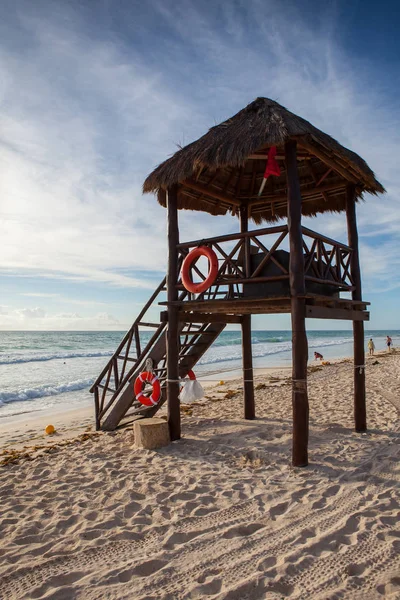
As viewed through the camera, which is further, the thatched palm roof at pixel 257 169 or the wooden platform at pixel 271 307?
the wooden platform at pixel 271 307

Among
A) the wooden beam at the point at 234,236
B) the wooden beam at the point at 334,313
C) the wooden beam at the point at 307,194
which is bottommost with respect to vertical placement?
the wooden beam at the point at 334,313

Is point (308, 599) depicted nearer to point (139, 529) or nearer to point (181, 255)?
point (139, 529)

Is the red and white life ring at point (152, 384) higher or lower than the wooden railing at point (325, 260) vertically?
lower

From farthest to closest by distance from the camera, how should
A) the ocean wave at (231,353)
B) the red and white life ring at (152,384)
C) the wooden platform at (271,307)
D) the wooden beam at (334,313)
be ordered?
1. the ocean wave at (231,353)
2. the red and white life ring at (152,384)
3. the wooden platform at (271,307)
4. the wooden beam at (334,313)

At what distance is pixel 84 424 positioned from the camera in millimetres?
9898

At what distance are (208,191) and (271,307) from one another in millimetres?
2792

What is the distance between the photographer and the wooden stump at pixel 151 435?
254 inches

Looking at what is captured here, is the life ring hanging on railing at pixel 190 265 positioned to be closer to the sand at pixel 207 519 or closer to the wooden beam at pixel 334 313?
the wooden beam at pixel 334 313

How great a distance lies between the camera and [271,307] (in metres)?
6.31

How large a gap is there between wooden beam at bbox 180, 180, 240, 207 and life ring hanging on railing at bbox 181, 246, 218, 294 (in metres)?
1.40

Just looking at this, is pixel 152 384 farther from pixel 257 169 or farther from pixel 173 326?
pixel 257 169

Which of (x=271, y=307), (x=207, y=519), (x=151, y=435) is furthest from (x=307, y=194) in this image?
(x=207, y=519)

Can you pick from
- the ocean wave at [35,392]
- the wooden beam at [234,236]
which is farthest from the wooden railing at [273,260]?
the ocean wave at [35,392]

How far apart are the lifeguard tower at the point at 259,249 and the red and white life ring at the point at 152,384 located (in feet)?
0.14
